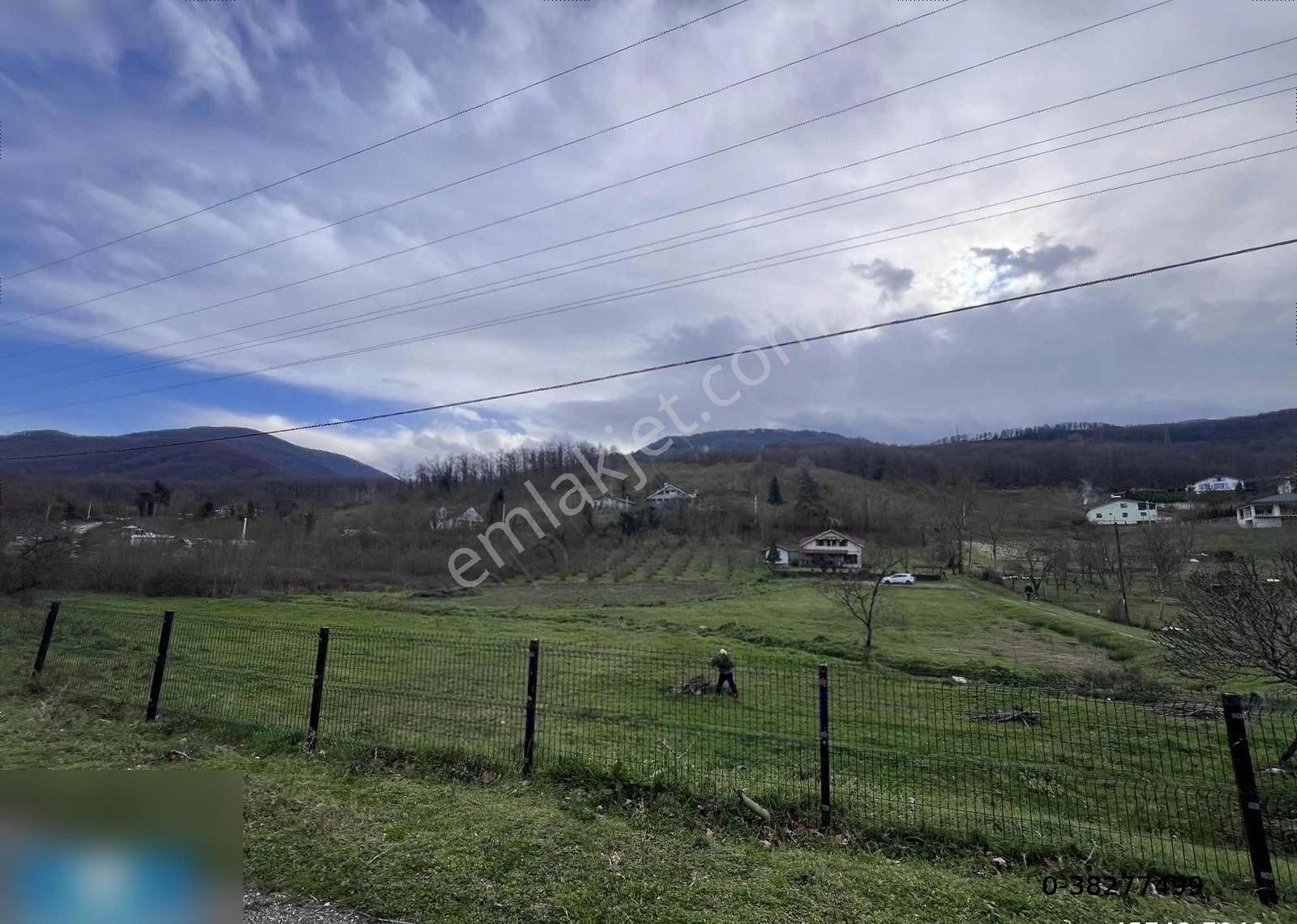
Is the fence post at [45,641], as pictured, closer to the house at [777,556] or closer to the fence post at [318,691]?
the fence post at [318,691]

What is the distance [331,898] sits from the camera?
3676mm

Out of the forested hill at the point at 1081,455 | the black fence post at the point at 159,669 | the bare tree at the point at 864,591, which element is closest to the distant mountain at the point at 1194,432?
the forested hill at the point at 1081,455

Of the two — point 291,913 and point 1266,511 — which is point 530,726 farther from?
point 1266,511

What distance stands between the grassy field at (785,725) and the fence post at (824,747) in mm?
125

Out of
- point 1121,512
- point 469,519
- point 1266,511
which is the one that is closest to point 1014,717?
point 469,519

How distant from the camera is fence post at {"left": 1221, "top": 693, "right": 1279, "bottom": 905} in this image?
4.12 metres

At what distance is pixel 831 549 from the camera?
210 feet

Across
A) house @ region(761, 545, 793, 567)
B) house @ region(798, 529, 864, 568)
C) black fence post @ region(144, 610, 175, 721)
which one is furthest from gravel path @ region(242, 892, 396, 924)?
house @ region(798, 529, 864, 568)

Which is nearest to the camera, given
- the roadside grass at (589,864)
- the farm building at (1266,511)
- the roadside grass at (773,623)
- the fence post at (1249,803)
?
the roadside grass at (589,864)

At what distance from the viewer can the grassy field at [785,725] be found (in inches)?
207

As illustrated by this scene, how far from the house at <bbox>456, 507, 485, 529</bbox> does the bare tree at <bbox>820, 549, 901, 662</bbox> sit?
113ft

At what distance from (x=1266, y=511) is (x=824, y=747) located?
217 feet

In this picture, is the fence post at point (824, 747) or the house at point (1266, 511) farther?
the house at point (1266, 511)

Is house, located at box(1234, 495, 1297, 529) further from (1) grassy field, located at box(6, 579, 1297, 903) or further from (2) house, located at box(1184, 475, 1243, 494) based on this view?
(1) grassy field, located at box(6, 579, 1297, 903)
